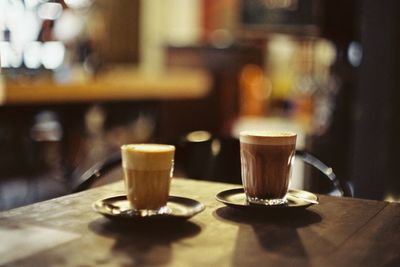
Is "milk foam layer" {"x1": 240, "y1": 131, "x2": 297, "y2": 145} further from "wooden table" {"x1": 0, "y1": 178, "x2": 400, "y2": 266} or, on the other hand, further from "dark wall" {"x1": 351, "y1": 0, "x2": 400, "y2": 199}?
"dark wall" {"x1": 351, "y1": 0, "x2": 400, "y2": 199}

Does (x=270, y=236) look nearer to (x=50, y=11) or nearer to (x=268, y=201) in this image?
(x=268, y=201)

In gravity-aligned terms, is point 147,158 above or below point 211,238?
above

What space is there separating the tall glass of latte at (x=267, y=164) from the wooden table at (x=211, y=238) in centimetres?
5

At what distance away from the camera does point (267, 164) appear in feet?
4.38

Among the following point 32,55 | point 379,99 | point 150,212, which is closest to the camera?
point 150,212

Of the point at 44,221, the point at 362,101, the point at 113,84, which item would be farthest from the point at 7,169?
the point at 44,221

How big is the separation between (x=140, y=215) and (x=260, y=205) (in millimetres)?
254

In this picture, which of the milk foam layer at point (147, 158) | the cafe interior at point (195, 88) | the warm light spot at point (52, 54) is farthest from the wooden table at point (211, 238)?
the warm light spot at point (52, 54)

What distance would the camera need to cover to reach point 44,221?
1.25 meters

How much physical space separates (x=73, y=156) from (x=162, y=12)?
332 centimetres

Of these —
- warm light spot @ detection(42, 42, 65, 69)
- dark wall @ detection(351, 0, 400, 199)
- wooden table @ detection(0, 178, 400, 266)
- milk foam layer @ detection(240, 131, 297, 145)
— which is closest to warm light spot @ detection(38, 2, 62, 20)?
warm light spot @ detection(42, 42, 65, 69)

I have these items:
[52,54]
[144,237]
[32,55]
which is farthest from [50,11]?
[144,237]

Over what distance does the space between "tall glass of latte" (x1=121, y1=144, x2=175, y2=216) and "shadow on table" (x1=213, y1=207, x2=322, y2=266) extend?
13cm

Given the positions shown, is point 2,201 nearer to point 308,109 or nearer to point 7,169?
point 7,169
